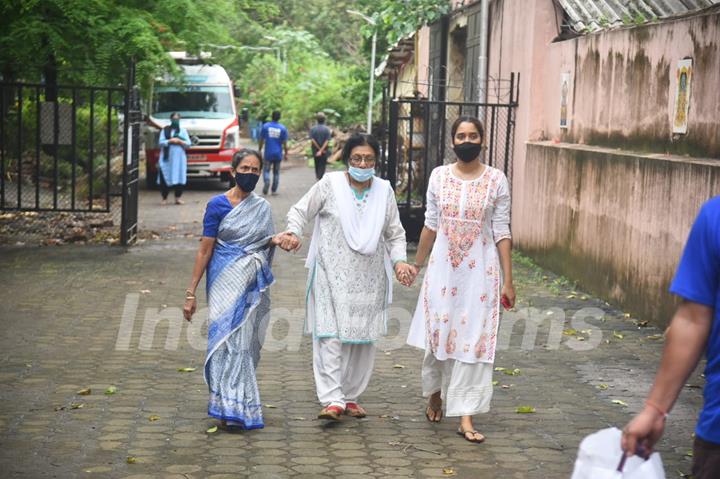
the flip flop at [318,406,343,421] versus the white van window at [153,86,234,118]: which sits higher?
the white van window at [153,86,234,118]

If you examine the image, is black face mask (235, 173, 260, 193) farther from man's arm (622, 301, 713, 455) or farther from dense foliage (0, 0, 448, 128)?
dense foliage (0, 0, 448, 128)

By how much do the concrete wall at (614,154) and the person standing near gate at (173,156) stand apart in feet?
26.5

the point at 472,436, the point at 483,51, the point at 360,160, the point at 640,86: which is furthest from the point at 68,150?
the point at 472,436

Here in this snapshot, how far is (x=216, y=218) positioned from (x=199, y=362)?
86.9 inches

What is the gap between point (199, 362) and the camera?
850 centimetres

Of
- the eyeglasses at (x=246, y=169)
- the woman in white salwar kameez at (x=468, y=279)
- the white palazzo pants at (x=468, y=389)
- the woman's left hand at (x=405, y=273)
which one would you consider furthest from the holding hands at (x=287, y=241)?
the white palazzo pants at (x=468, y=389)

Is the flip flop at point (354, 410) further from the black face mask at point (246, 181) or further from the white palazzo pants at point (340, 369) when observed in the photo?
the black face mask at point (246, 181)

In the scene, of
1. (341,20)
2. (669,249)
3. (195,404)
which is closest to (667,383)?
(195,404)

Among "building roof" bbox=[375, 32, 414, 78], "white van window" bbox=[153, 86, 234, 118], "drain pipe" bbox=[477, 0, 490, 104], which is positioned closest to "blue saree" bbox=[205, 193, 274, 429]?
"drain pipe" bbox=[477, 0, 490, 104]

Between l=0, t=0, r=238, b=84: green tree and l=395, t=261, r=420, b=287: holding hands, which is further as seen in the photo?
l=0, t=0, r=238, b=84: green tree

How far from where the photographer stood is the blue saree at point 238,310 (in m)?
6.46

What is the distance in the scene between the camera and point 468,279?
6543mm

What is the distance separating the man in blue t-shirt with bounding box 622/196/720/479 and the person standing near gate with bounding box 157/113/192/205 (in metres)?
19.1

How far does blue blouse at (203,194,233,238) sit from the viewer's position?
658 centimetres
